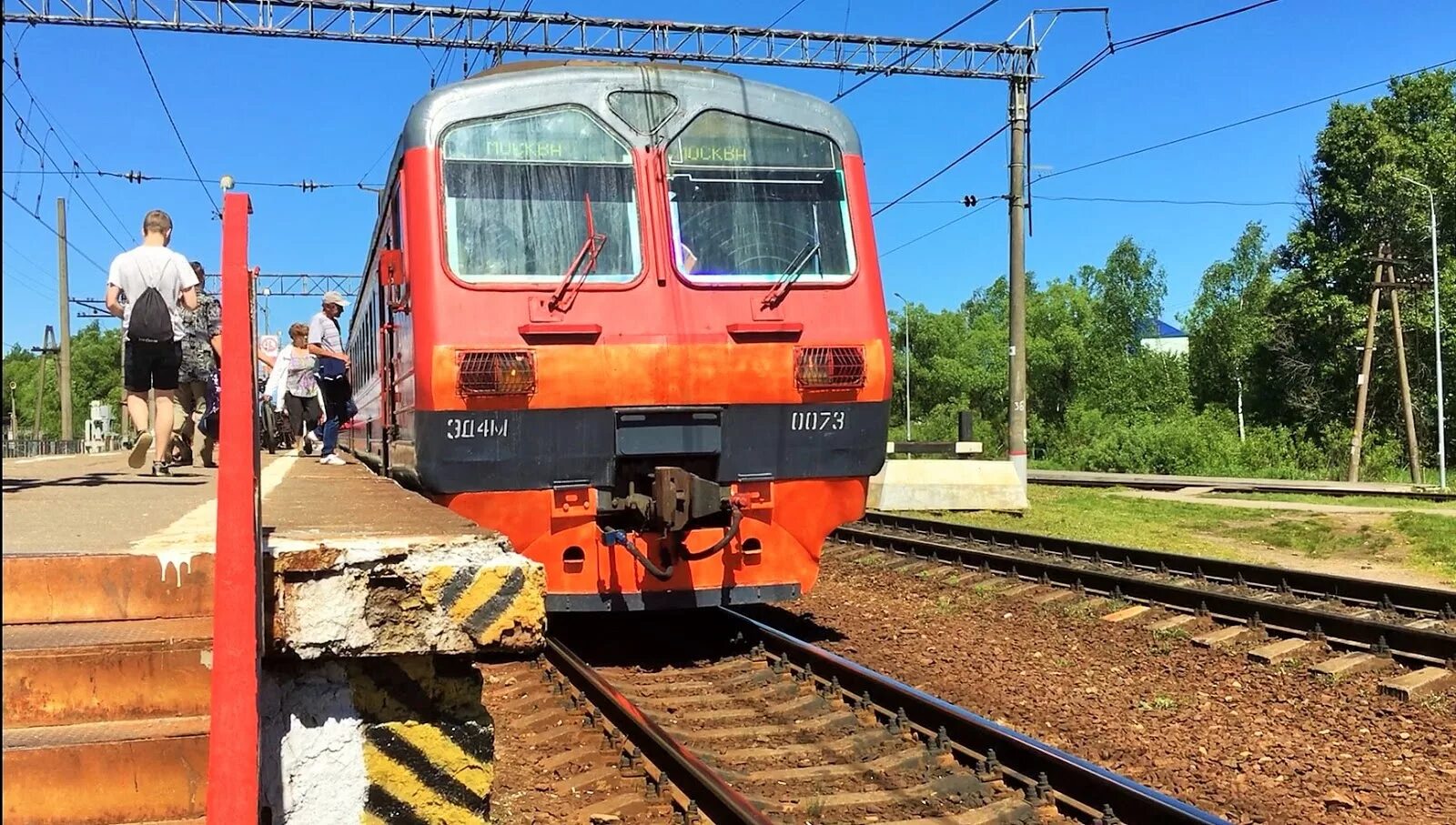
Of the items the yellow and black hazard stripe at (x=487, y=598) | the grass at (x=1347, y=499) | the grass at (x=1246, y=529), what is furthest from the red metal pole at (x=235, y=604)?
the grass at (x=1347, y=499)

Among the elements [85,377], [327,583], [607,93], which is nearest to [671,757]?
[327,583]

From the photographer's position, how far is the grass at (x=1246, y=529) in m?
13.0

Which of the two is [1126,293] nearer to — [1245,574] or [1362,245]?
[1362,245]

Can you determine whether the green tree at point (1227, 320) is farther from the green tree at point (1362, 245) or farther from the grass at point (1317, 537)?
the grass at point (1317, 537)

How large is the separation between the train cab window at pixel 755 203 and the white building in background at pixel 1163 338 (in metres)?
68.2

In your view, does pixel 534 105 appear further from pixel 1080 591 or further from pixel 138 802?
pixel 1080 591

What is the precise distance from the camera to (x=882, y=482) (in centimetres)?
1612

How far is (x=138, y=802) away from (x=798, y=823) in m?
2.42

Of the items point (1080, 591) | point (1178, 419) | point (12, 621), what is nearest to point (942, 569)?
point (1080, 591)

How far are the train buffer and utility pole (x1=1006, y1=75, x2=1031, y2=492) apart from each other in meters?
14.4

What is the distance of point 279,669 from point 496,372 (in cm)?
362

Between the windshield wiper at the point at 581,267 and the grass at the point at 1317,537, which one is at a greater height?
the windshield wiper at the point at 581,267

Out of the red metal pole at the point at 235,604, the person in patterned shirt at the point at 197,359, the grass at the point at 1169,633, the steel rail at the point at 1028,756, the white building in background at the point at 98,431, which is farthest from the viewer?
the white building in background at the point at 98,431

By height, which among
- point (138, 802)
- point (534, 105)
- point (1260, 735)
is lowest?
point (1260, 735)
